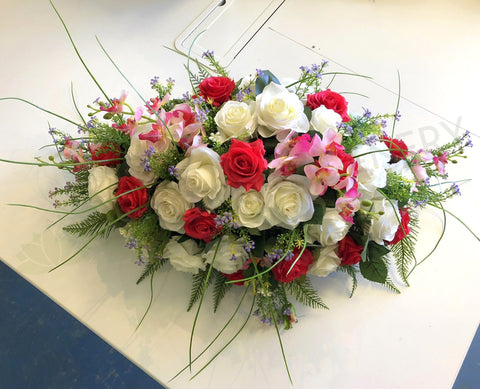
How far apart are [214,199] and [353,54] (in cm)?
74

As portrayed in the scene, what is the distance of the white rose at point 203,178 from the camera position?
2.17 ft

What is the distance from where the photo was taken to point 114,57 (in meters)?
1.15

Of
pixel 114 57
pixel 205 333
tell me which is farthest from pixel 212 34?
pixel 205 333

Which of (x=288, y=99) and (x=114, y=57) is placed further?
(x=114, y=57)

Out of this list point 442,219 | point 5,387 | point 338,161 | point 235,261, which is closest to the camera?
point 338,161

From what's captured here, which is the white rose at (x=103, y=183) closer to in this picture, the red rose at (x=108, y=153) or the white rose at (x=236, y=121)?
the red rose at (x=108, y=153)

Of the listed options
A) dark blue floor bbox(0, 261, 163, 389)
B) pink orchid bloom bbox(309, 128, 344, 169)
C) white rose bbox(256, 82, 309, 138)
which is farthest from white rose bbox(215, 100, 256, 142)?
dark blue floor bbox(0, 261, 163, 389)

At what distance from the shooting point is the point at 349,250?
753 millimetres

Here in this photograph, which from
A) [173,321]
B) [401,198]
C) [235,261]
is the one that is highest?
[401,198]

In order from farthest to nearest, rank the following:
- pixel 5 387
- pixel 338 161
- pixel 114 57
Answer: pixel 5 387 < pixel 114 57 < pixel 338 161

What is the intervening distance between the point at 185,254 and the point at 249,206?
0.19 meters

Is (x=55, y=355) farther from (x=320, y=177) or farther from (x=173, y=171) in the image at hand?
(x=320, y=177)

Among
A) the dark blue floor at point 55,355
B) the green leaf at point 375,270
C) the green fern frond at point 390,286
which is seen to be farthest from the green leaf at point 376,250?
the dark blue floor at point 55,355

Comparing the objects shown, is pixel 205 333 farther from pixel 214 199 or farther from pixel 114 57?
pixel 114 57
